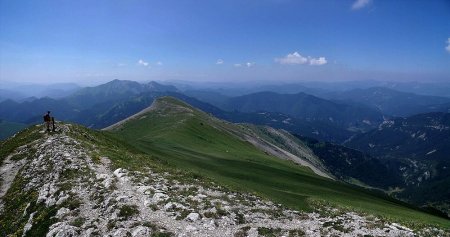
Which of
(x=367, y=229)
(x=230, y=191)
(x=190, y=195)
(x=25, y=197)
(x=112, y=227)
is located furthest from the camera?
(x=230, y=191)

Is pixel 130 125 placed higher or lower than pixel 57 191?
lower

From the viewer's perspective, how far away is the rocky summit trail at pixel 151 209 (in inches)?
836

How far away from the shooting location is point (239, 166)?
65.8 metres

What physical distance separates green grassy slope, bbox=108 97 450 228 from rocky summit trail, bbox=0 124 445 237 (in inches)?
276

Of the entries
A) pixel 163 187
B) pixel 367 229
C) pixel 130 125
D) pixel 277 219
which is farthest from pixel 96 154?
pixel 130 125

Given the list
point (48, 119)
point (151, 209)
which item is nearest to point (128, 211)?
point (151, 209)

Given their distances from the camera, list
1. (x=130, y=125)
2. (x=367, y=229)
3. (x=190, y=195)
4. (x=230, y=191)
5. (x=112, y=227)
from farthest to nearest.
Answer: (x=130, y=125)
(x=230, y=191)
(x=190, y=195)
(x=367, y=229)
(x=112, y=227)

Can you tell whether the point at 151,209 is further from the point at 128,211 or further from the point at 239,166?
the point at 239,166

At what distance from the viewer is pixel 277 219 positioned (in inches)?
944

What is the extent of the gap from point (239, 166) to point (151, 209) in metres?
43.3

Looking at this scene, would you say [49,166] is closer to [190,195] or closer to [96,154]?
[96,154]

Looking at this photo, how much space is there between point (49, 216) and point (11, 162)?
2009cm

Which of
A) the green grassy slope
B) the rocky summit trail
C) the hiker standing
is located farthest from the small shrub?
the hiker standing

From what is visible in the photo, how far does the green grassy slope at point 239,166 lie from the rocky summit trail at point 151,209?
701 centimetres
